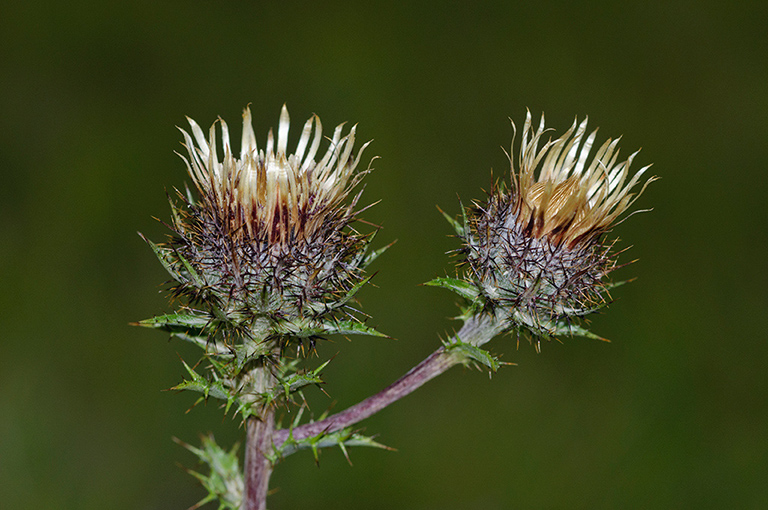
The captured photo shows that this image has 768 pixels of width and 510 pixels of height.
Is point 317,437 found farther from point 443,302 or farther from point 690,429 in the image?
point 690,429

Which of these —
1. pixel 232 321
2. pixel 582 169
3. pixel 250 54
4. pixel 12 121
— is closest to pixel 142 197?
pixel 12 121

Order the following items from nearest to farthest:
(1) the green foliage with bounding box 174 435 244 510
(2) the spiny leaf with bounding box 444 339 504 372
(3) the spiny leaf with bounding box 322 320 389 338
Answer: (3) the spiny leaf with bounding box 322 320 389 338 < (2) the spiny leaf with bounding box 444 339 504 372 < (1) the green foliage with bounding box 174 435 244 510

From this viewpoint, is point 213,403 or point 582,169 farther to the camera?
point 213,403

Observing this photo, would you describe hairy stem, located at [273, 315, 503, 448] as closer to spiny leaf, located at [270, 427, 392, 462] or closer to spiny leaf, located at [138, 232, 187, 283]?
spiny leaf, located at [270, 427, 392, 462]

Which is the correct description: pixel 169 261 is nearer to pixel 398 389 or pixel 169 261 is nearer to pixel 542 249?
pixel 398 389

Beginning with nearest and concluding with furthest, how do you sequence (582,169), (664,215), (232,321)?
(232,321)
(582,169)
(664,215)

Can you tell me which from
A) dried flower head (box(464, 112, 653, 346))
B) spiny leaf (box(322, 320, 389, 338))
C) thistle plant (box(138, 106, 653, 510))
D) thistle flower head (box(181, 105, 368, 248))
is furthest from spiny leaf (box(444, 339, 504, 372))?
thistle flower head (box(181, 105, 368, 248))

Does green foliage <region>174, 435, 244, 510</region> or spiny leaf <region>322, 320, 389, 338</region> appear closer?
spiny leaf <region>322, 320, 389, 338</region>
